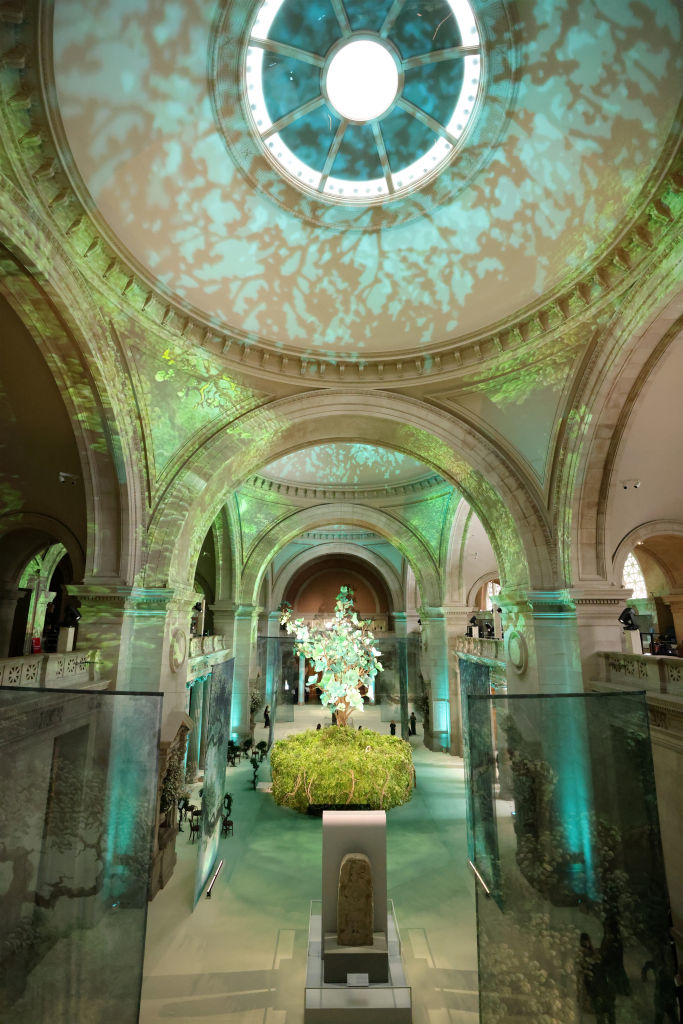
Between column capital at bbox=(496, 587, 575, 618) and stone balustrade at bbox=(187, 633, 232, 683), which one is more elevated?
column capital at bbox=(496, 587, 575, 618)

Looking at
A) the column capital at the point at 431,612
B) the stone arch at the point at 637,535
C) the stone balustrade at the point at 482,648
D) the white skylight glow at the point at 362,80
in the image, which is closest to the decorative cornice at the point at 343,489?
the column capital at the point at 431,612

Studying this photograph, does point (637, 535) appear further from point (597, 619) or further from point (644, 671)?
point (644, 671)

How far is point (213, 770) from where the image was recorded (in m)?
8.07

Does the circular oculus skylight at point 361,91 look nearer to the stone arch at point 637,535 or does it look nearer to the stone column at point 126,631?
the stone arch at point 637,535

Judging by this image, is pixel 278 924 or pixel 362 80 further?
pixel 362 80

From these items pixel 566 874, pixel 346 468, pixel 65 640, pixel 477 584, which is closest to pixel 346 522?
pixel 346 468

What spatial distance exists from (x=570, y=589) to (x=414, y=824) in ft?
20.1

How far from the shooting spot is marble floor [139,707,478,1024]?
545cm

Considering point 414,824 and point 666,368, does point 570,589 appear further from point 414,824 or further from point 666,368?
point 414,824

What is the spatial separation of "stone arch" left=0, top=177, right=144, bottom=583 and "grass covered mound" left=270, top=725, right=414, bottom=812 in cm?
619

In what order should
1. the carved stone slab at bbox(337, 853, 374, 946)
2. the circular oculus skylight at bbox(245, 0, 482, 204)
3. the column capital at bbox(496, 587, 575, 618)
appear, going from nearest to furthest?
the carved stone slab at bbox(337, 853, 374, 946) → the circular oculus skylight at bbox(245, 0, 482, 204) → the column capital at bbox(496, 587, 575, 618)

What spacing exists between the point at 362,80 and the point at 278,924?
12.4 meters

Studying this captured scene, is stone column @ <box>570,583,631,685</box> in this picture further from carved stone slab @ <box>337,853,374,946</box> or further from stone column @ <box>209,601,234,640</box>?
stone column @ <box>209,601,234,640</box>

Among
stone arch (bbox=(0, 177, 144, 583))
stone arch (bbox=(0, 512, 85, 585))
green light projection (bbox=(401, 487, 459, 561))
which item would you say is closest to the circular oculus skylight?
stone arch (bbox=(0, 177, 144, 583))
